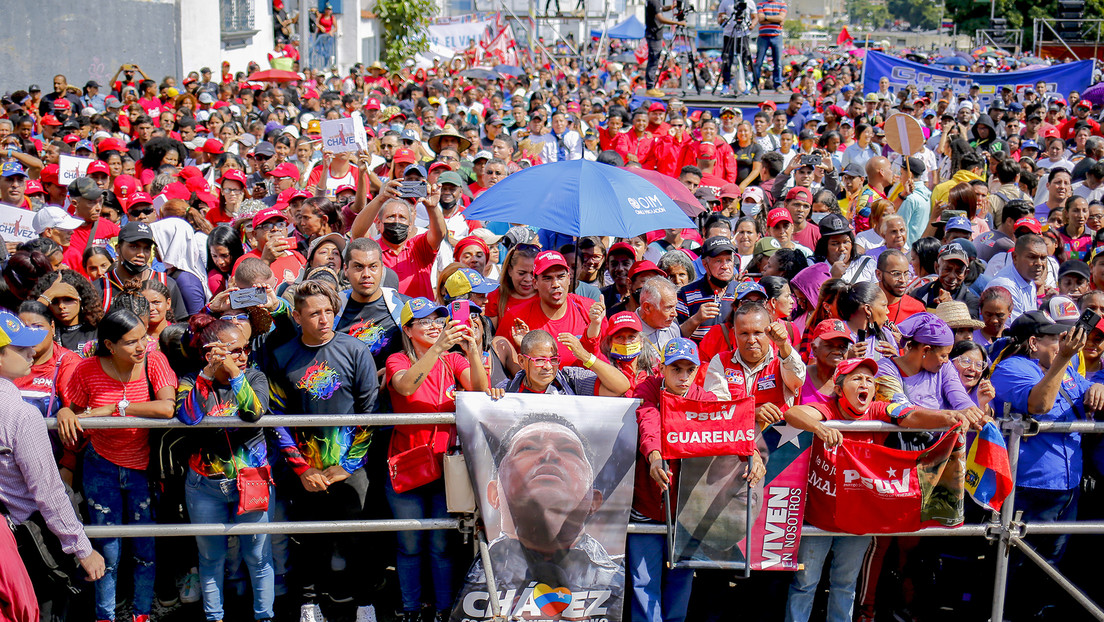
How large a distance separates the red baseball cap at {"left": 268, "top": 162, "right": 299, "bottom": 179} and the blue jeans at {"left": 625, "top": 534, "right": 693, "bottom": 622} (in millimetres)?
5967

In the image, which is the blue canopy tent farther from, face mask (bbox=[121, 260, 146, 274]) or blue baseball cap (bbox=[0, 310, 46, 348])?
blue baseball cap (bbox=[0, 310, 46, 348])

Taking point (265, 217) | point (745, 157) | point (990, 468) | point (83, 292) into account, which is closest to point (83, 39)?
point (745, 157)

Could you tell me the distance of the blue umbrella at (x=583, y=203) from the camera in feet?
19.4

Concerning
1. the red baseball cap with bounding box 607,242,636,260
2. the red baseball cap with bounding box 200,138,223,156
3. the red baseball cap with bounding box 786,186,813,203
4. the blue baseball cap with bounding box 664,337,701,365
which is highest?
the red baseball cap with bounding box 200,138,223,156

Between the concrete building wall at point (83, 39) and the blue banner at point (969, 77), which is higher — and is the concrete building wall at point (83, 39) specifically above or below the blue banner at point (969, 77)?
above

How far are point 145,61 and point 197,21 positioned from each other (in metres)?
2.31

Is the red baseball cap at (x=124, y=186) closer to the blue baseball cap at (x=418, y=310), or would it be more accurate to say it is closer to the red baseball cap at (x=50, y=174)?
the red baseball cap at (x=50, y=174)

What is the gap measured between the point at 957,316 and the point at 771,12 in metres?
15.6

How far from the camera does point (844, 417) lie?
4293 mm

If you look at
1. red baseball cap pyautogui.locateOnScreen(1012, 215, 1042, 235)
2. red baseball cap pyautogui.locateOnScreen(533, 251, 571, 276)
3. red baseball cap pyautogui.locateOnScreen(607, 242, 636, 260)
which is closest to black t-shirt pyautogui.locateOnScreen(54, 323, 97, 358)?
red baseball cap pyautogui.locateOnScreen(533, 251, 571, 276)

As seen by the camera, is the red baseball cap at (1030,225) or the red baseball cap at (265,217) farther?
the red baseball cap at (1030,225)

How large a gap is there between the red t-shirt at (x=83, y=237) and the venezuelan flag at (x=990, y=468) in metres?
6.12

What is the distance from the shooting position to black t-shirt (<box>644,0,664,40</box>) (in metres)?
21.3

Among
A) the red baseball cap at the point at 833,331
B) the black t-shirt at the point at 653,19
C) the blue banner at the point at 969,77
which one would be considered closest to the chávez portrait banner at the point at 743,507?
the red baseball cap at the point at 833,331
